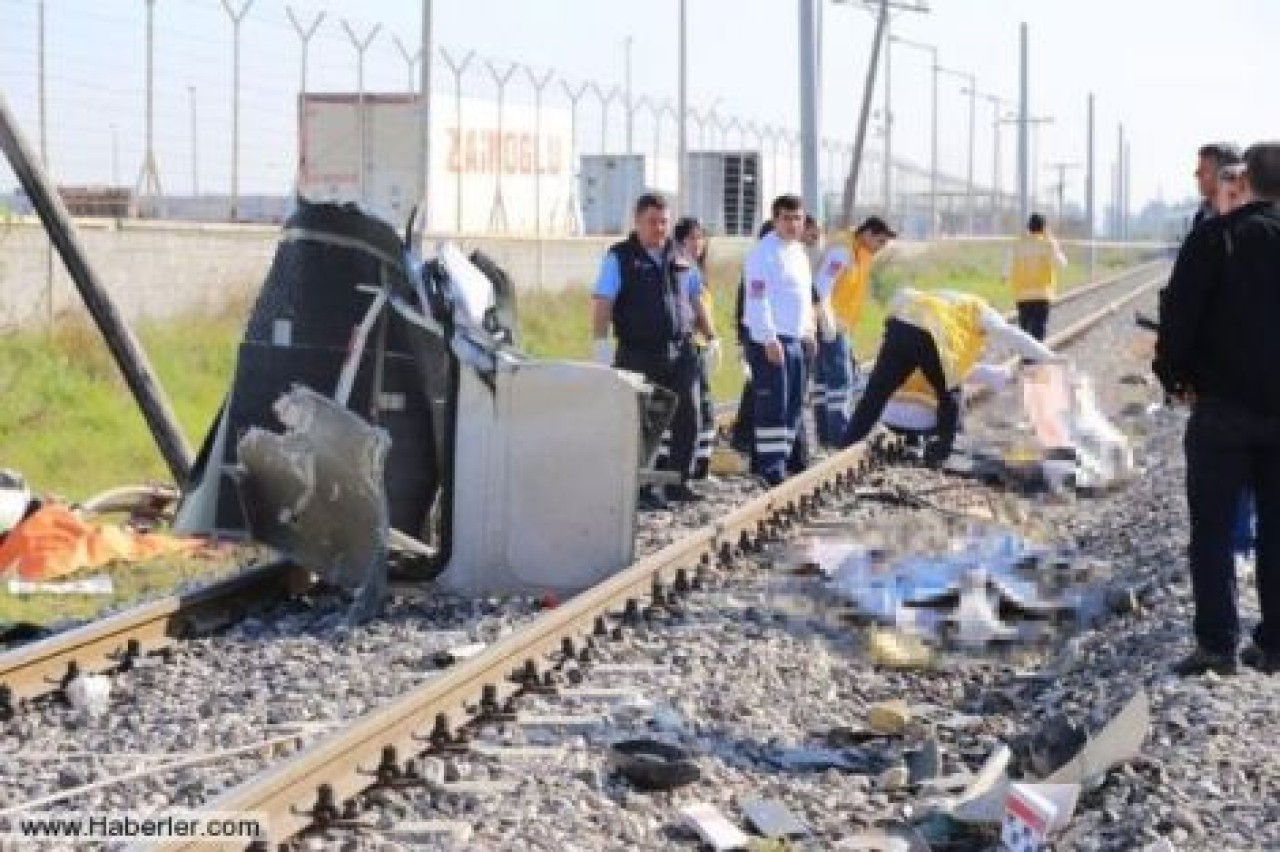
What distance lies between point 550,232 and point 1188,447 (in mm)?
35607

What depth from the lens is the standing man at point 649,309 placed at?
13.1 m

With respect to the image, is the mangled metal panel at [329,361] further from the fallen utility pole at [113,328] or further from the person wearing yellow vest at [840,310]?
the person wearing yellow vest at [840,310]

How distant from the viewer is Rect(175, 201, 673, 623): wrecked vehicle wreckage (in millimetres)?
10008

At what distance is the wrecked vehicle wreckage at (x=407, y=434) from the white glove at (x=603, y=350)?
238 centimetres

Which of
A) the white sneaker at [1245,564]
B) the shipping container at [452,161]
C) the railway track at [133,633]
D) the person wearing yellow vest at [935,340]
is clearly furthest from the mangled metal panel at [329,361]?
the shipping container at [452,161]

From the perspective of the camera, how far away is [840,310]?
17219 millimetres

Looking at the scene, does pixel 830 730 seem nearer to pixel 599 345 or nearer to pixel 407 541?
pixel 407 541

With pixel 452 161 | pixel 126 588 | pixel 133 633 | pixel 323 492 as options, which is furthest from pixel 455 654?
pixel 452 161

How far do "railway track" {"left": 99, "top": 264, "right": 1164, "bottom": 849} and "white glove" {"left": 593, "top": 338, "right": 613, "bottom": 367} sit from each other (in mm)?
1277

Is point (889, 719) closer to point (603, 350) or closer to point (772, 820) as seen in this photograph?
point (772, 820)

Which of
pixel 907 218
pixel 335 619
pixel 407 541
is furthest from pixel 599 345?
pixel 907 218

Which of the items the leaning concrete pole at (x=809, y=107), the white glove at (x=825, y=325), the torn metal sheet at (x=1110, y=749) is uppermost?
the leaning concrete pole at (x=809, y=107)

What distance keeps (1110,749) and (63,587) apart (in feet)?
19.2

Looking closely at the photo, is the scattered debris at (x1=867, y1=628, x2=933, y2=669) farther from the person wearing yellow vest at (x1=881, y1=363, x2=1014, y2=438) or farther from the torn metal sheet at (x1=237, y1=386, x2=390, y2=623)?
the person wearing yellow vest at (x1=881, y1=363, x2=1014, y2=438)
